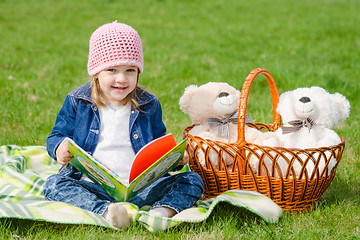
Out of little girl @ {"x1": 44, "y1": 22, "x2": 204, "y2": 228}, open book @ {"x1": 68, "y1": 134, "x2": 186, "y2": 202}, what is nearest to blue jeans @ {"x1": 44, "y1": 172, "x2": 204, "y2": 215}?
little girl @ {"x1": 44, "y1": 22, "x2": 204, "y2": 228}

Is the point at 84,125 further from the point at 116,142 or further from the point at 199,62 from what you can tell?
the point at 199,62

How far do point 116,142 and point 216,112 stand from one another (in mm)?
660

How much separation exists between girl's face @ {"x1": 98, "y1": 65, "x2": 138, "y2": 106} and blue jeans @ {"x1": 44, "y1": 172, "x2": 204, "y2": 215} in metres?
0.52

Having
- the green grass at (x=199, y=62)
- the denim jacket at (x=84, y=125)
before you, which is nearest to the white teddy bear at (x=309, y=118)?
the green grass at (x=199, y=62)

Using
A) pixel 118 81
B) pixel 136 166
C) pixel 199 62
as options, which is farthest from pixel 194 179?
pixel 199 62

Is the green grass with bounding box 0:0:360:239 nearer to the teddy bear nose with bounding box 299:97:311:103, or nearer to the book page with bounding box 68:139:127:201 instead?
the book page with bounding box 68:139:127:201

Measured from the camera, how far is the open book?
81.7 inches

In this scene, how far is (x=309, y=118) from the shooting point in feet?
8.70

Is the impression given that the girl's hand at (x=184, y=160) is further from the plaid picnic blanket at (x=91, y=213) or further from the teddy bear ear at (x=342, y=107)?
the teddy bear ear at (x=342, y=107)

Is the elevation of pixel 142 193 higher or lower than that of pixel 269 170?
lower

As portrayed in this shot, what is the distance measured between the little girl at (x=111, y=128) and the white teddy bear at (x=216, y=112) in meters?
Answer: 0.27

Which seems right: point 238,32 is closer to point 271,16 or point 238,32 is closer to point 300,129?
point 271,16

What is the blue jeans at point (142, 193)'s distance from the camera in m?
2.32

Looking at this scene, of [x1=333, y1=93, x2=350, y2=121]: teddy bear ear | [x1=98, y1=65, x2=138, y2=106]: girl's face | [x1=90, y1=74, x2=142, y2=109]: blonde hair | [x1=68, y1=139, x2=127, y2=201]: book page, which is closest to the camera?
[x1=68, y1=139, x2=127, y2=201]: book page
